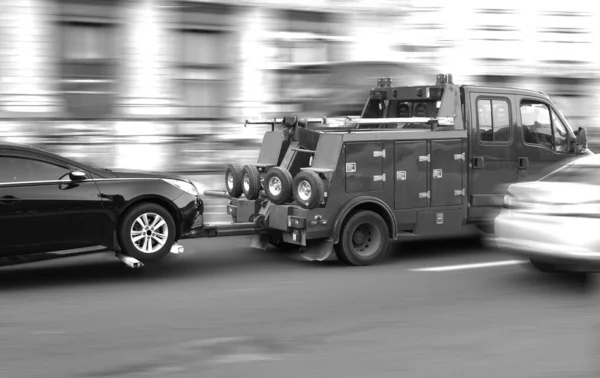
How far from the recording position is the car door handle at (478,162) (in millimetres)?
10781

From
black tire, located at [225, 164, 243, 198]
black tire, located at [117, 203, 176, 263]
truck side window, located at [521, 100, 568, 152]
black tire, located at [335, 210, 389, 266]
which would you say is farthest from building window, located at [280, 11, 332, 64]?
black tire, located at [117, 203, 176, 263]

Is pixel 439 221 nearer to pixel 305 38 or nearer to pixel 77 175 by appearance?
pixel 77 175

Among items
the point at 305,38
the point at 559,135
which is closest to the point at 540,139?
the point at 559,135

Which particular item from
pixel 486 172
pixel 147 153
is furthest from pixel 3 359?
pixel 147 153

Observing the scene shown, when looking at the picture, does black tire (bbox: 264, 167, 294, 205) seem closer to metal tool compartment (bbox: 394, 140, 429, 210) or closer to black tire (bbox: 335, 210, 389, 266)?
black tire (bbox: 335, 210, 389, 266)

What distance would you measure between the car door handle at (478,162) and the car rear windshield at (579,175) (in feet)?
6.10

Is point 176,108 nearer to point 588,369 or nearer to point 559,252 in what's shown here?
point 559,252

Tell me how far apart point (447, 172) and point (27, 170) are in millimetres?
4821

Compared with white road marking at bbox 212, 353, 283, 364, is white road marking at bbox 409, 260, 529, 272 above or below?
above

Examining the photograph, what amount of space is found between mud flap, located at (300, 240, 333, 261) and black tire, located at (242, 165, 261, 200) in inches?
35.1

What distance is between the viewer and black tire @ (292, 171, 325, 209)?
954 cm

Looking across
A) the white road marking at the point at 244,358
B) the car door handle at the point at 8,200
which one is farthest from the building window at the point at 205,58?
the white road marking at the point at 244,358

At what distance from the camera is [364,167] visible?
989cm

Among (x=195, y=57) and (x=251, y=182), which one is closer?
(x=251, y=182)
